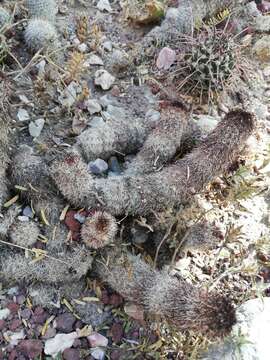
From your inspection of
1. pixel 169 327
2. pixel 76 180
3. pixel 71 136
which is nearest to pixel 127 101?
pixel 71 136

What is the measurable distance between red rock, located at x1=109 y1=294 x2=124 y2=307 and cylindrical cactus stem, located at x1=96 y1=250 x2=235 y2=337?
0.21ft

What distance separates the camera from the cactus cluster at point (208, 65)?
325 centimetres

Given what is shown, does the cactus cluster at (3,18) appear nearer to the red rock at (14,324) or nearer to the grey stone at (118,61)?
the grey stone at (118,61)

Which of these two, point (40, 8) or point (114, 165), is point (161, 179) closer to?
point (114, 165)

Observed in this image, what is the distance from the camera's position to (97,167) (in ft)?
9.51

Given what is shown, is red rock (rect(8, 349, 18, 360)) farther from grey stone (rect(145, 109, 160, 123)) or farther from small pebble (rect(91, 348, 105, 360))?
grey stone (rect(145, 109, 160, 123))

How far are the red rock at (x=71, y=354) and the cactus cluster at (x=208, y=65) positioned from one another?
67.0 inches

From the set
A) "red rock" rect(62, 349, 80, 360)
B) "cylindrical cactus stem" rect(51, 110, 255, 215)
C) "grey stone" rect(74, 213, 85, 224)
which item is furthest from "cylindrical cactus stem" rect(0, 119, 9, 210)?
"red rock" rect(62, 349, 80, 360)

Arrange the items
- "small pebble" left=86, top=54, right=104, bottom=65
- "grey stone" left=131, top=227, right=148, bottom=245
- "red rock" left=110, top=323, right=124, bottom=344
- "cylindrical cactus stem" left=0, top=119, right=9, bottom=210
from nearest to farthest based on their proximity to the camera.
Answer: "red rock" left=110, top=323, right=124, bottom=344, "cylindrical cactus stem" left=0, top=119, right=9, bottom=210, "grey stone" left=131, top=227, right=148, bottom=245, "small pebble" left=86, top=54, right=104, bottom=65

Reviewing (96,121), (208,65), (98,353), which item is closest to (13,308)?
(98,353)

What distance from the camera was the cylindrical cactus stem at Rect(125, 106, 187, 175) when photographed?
2.81 meters

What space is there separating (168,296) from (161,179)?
23.9 inches

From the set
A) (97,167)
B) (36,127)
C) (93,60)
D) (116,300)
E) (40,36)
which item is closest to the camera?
(116,300)

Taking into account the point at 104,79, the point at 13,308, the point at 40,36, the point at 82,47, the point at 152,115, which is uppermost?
the point at 40,36
